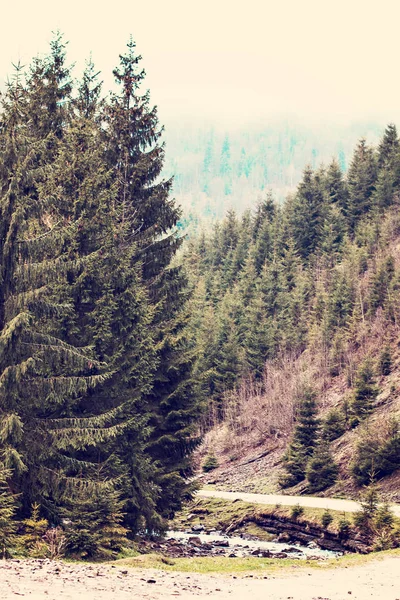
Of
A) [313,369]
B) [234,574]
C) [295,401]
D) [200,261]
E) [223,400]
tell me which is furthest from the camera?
[200,261]

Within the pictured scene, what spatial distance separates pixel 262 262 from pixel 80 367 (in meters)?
71.9

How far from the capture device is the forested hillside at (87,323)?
1786 cm

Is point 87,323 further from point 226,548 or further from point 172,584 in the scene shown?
point 226,548

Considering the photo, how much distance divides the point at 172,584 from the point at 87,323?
10407 mm

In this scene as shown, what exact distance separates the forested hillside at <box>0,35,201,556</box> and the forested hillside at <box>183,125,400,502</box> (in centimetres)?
372

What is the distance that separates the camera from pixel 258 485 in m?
44.4

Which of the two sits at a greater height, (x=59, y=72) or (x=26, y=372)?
(x=59, y=72)

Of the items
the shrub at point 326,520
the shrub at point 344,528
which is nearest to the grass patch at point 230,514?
the shrub at point 326,520

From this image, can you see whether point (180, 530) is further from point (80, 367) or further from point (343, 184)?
point (343, 184)

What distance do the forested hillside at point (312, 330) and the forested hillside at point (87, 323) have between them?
147 inches

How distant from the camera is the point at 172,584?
40.5 feet

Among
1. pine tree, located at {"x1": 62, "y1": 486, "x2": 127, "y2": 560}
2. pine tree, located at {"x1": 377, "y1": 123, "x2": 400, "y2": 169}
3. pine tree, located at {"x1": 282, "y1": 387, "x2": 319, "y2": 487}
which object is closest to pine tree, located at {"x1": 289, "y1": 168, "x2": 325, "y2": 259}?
pine tree, located at {"x1": 377, "y1": 123, "x2": 400, "y2": 169}

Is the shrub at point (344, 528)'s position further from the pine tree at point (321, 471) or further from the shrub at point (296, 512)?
the pine tree at point (321, 471)

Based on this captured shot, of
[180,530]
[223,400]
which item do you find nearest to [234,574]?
[180,530]
